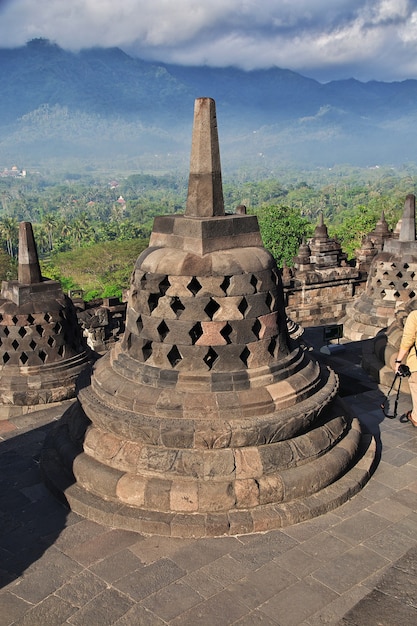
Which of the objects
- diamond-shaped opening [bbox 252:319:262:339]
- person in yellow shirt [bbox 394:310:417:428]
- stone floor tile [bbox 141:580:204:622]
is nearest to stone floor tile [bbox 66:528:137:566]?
stone floor tile [bbox 141:580:204:622]

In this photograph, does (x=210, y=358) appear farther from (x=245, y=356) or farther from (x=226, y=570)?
(x=226, y=570)

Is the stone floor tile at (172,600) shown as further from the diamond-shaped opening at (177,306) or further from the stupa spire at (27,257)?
the stupa spire at (27,257)

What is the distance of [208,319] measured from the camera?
5.88 meters

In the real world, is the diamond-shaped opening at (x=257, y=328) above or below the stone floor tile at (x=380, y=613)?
above

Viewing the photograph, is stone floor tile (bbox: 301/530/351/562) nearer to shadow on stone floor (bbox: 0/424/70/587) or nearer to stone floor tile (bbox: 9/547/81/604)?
stone floor tile (bbox: 9/547/81/604)

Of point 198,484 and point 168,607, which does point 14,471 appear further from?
point 168,607

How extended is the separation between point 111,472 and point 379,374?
5626mm

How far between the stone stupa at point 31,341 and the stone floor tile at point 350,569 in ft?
19.1

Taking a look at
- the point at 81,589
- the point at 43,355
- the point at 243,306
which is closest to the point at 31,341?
the point at 43,355

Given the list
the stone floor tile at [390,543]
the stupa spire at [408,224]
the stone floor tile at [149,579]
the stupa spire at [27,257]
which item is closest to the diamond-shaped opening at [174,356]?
the stone floor tile at [149,579]

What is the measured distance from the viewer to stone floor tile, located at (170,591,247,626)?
164 inches

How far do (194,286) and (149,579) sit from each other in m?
2.95

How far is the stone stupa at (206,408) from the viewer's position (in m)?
5.36

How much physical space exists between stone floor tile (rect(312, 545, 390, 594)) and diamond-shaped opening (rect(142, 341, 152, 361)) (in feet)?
9.51
